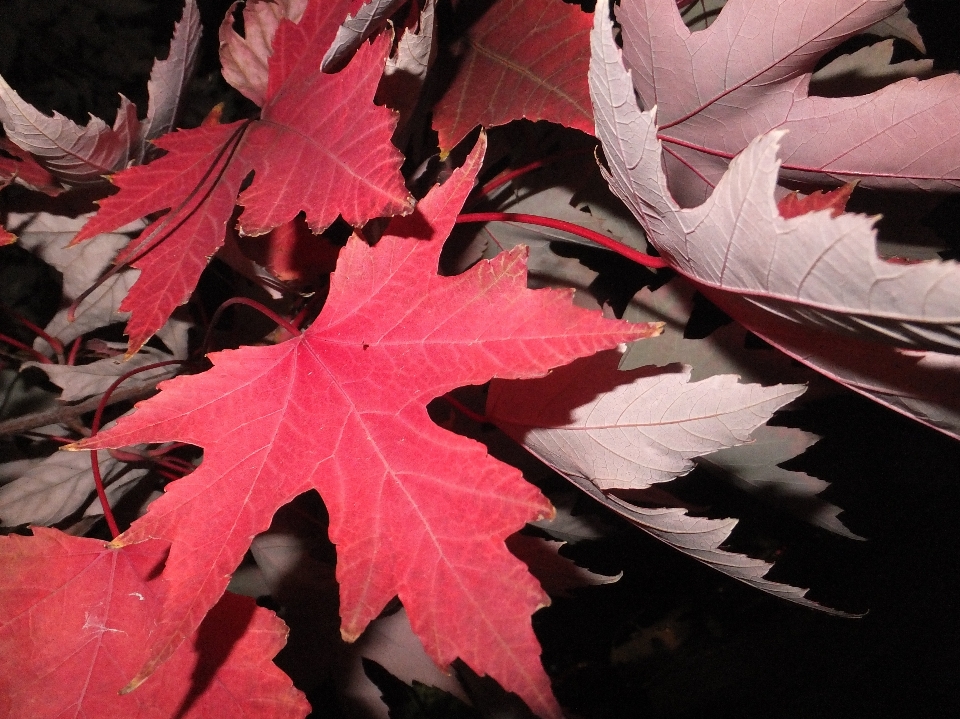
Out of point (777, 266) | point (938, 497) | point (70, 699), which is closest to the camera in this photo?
point (777, 266)

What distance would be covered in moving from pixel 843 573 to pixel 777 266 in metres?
0.65

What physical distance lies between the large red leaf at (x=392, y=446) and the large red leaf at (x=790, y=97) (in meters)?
0.12

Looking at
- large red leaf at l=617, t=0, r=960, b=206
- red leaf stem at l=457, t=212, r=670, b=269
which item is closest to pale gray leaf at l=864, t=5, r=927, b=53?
large red leaf at l=617, t=0, r=960, b=206

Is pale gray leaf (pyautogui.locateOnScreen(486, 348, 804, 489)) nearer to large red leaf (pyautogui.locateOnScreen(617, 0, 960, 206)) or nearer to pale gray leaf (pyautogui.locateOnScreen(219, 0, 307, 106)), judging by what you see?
large red leaf (pyautogui.locateOnScreen(617, 0, 960, 206))

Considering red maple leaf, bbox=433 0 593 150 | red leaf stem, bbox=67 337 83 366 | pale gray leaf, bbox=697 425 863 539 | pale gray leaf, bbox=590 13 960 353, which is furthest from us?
red leaf stem, bbox=67 337 83 366

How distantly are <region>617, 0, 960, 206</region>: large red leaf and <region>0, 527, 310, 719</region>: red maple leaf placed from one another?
0.42 metres

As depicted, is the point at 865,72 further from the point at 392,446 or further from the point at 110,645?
the point at 110,645

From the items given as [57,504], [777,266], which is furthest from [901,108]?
[57,504]

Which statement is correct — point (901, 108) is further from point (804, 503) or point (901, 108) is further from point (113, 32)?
point (113, 32)

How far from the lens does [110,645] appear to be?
1.29 feet

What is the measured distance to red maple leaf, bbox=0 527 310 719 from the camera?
14.8 inches

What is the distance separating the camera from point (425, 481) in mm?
326

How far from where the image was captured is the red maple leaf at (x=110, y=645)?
38cm

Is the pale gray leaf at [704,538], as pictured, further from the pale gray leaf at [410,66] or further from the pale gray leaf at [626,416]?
the pale gray leaf at [410,66]
